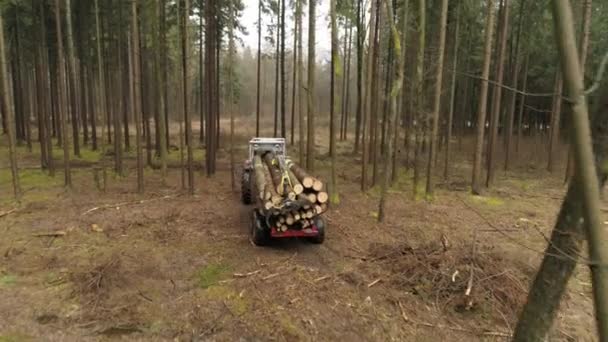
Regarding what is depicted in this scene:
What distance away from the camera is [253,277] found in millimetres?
6648

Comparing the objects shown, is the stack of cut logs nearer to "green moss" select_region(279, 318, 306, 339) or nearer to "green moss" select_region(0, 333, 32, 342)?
"green moss" select_region(279, 318, 306, 339)

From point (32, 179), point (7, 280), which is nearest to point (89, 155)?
point (32, 179)

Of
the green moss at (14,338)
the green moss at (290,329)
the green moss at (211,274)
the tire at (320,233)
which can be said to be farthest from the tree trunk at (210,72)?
the green moss at (290,329)

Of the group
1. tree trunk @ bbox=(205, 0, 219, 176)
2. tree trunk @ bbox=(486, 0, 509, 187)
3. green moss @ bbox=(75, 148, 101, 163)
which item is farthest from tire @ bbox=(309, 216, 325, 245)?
green moss @ bbox=(75, 148, 101, 163)

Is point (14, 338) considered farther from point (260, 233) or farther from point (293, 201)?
point (293, 201)

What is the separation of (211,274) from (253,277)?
79 cm

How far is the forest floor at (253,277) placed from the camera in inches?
208

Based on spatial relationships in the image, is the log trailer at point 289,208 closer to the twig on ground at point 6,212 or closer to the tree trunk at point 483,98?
the twig on ground at point 6,212

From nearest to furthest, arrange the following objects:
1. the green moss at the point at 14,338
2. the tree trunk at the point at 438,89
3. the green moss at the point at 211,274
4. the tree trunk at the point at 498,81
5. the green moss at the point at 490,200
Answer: the green moss at the point at 14,338 < the green moss at the point at 211,274 < the tree trunk at the point at 438,89 < the green moss at the point at 490,200 < the tree trunk at the point at 498,81

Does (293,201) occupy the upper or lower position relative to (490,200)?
upper

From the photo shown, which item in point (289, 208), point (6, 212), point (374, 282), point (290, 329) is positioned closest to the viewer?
point (290, 329)

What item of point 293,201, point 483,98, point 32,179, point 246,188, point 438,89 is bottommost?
point 32,179

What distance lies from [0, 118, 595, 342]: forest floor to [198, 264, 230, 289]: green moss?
Result: 0.12ft

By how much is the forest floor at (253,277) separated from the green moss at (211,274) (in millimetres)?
38
